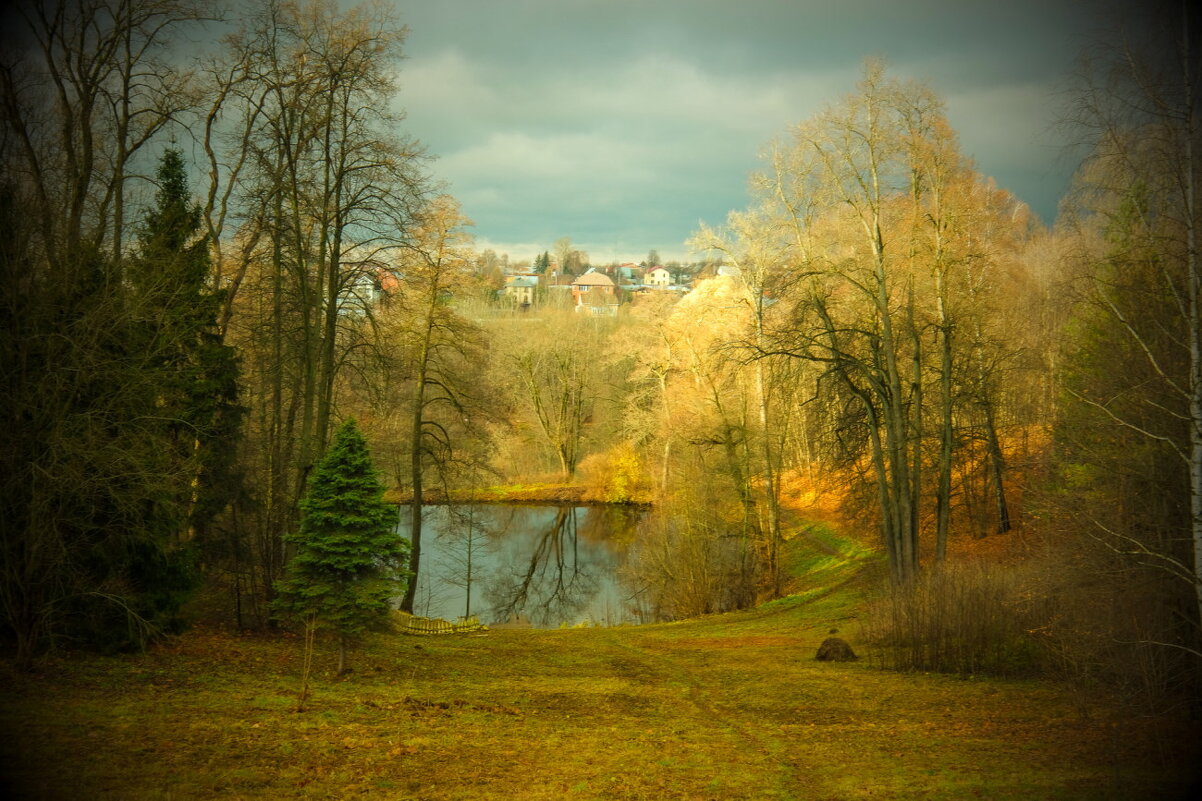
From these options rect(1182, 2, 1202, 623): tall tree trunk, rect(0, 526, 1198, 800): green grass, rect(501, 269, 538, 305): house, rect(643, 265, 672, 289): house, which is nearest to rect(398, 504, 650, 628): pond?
rect(0, 526, 1198, 800): green grass

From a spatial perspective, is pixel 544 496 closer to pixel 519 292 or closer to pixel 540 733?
pixel 540 733

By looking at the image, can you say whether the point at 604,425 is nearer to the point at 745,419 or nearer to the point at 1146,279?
the point at 745,419

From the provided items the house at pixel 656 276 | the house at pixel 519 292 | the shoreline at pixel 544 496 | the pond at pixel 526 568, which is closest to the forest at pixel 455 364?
the pond at pixel 526 568

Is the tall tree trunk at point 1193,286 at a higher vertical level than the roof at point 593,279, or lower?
lower

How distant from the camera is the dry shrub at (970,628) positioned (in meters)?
11.7

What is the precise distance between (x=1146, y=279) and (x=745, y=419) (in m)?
14.3

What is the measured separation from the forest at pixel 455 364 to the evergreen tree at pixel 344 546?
0.06m

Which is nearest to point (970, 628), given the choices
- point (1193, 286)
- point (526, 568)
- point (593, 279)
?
point (1193, 286)

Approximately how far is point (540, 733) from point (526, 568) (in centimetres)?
2119

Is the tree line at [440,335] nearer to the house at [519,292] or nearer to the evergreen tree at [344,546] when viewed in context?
the evergreen tree at [344,546]

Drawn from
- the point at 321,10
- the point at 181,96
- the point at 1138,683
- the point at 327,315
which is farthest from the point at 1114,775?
the point at 181,96

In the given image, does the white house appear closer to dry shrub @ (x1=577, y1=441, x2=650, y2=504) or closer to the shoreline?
the shoreline

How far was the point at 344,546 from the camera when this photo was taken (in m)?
10.2

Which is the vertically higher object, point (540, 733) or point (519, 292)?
point (519, 292)
